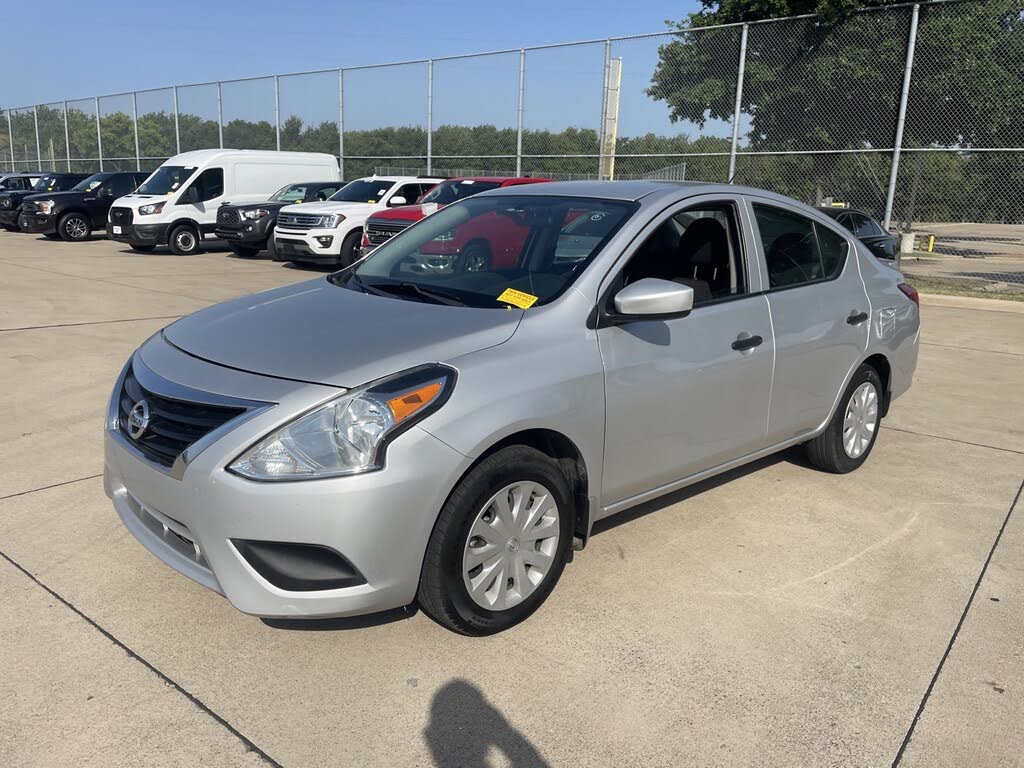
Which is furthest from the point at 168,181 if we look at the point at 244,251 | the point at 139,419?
the point at 139,419

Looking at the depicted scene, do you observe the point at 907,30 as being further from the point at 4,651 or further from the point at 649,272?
the point at 4,651

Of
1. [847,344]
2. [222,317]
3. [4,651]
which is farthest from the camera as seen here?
[847,344]

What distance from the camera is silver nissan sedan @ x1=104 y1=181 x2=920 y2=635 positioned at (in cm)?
280

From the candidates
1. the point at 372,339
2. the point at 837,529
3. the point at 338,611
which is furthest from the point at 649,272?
the point at 338,611

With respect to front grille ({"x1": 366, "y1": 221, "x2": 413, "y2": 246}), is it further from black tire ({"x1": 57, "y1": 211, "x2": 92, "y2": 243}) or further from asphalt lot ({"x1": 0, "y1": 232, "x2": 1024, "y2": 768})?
black tire ({"x1": 57, "y1": 211, "x2": 92, "y2": 243})

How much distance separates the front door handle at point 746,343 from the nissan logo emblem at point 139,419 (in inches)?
98.6

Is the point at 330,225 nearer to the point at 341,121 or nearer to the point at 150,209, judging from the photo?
the point at 150,209

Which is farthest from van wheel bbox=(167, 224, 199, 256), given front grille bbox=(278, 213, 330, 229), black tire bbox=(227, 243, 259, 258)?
front grille bbox=(278, 213, 330, 229)

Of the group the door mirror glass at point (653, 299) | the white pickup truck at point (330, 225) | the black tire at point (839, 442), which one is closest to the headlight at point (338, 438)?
the door mirror glass at point (653, 299)

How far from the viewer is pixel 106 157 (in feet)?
111

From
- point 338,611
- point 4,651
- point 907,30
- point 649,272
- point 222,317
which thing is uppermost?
point 907,30

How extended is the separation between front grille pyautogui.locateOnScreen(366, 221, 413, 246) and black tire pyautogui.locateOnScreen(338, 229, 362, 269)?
1.44 meters

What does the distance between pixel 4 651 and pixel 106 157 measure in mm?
35073

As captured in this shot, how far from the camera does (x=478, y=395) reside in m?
2.99
